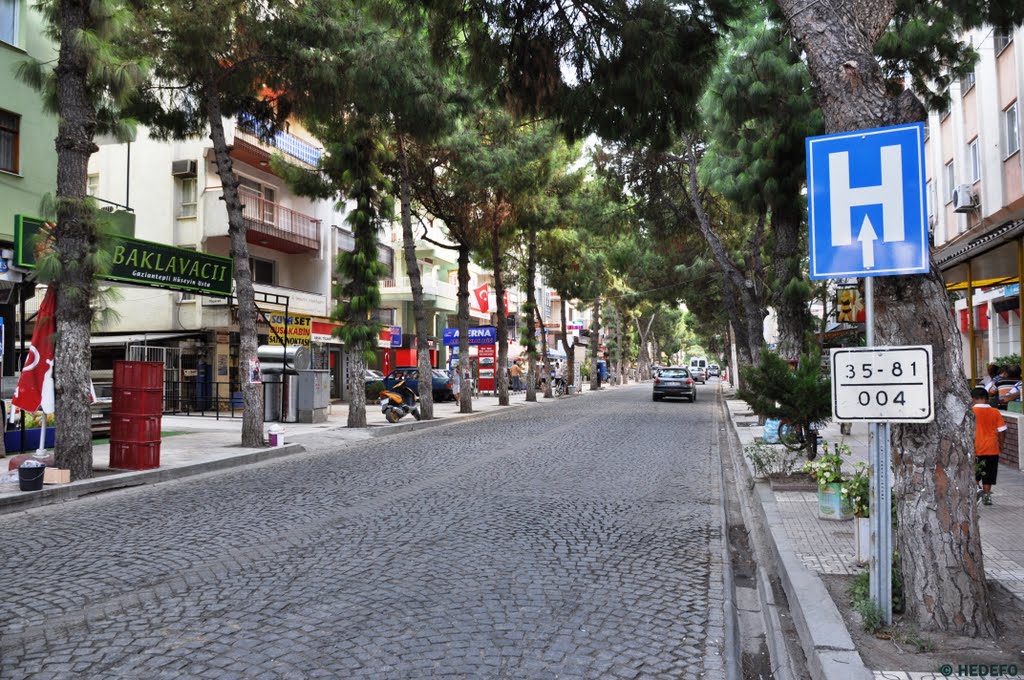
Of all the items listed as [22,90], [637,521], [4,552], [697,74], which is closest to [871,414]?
[637,521]

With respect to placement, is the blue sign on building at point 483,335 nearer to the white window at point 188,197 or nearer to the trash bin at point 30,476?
the white window at point 188,197

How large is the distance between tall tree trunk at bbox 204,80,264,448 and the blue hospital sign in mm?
11826

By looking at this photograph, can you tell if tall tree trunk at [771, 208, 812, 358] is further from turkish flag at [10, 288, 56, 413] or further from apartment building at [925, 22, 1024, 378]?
turkish flag at [10, 288, 56, 413]

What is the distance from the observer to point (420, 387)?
21.4 meters

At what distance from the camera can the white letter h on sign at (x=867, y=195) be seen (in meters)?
4.16

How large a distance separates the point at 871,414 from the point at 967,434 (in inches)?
22.0

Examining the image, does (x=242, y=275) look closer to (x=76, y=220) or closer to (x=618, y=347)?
(x=76, y=220)

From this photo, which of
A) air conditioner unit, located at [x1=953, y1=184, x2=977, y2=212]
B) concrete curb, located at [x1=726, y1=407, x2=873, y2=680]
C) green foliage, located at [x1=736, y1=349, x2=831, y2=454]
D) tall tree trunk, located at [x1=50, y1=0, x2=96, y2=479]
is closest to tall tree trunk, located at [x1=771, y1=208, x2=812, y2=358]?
green foliage, located at [x1=736, y1=349, x2=831, y2=454]

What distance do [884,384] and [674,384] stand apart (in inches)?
1176

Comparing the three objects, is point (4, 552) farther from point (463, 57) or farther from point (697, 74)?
point (697, 74)

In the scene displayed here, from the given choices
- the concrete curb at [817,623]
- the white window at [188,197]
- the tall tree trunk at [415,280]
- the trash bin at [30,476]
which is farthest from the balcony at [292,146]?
the concrete curb at [817,623]

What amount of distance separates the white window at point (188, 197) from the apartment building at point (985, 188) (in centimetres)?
2145

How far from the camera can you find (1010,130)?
614 inches

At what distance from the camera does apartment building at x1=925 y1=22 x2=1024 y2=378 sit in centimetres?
1097
